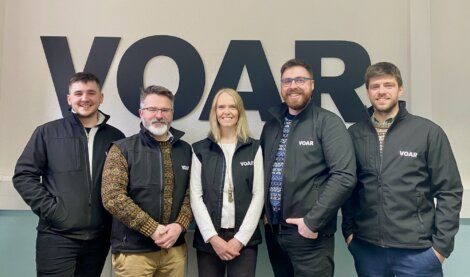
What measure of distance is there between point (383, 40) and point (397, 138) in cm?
114

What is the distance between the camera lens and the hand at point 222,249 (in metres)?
1.80

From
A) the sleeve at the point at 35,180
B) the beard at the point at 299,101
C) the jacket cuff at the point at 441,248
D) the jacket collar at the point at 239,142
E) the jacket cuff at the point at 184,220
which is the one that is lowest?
the jacket cuff at the point at 441,248

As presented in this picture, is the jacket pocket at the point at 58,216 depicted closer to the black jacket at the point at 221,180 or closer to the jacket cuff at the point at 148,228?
the jacket cuff at the point at 148,228

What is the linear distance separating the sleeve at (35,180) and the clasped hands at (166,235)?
2.02ft

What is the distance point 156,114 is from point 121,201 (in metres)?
0.51

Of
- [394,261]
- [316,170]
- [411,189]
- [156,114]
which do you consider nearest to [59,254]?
[156,114]

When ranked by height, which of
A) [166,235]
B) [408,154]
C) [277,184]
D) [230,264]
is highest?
[408,154]

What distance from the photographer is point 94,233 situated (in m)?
1.96

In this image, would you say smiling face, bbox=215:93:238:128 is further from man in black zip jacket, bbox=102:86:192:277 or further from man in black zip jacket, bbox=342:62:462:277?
man in black zip jacket, bbox=342:62:462:277

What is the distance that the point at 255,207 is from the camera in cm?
187

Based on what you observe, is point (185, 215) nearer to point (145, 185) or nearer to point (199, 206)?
point (199, 206)

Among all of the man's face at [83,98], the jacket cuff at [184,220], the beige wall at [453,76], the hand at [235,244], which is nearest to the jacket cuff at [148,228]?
the jacket cuff at [184,220]

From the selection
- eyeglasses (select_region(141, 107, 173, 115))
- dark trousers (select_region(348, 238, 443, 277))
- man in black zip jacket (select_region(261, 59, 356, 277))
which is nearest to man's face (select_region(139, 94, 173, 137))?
eyeglasses (select_region(141, 107, 173, 115))

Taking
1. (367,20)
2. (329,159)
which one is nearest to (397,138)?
(329,159)
